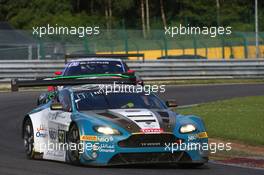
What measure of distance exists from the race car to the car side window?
0.02 meters

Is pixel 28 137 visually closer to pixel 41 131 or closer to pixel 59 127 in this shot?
pixel 41 131

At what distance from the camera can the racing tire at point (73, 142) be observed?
12.1m

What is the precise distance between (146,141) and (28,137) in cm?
294

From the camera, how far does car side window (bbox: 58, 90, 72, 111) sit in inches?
516

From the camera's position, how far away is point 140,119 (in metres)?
12.1

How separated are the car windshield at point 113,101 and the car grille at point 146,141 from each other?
113cm

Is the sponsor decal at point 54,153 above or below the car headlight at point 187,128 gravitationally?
below

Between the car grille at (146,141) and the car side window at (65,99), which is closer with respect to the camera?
the car grille at (146,141)

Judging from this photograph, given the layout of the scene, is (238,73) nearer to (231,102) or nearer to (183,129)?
(231,102)

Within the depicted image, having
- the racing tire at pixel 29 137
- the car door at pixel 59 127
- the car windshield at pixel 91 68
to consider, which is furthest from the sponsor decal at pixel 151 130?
the car windshield at pixel 91 68

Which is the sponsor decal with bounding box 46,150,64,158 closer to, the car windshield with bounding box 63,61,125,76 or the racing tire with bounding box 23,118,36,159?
the racing tire with bounding box 23,118,36,159

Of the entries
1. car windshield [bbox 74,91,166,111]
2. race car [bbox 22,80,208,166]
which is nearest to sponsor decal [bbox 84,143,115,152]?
race car [bbox 22,80,208,166]
